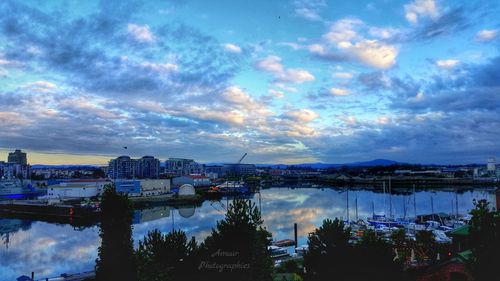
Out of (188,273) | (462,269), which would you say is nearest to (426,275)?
(462,269)

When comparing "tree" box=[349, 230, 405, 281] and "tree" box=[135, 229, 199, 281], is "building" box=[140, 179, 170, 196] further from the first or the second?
"tree" box=[349, 230, 405, 281]

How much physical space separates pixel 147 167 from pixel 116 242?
159217mm

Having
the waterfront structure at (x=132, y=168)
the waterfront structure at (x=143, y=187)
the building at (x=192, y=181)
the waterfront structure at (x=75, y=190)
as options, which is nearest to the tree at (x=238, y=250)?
the waterfront structure at (x=75, y=190)

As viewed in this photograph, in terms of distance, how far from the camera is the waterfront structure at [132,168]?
153 metres

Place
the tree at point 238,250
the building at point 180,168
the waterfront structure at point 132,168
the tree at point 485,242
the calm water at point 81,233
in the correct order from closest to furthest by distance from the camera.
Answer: the tree at point 485,242 < the tree at point 238,250 < the calm water at point 81,233 < the waterfront structure at point 132,168 < the building at point 180,168

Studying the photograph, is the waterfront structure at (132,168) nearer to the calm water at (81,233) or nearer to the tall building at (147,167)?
the tall building at (147,167)

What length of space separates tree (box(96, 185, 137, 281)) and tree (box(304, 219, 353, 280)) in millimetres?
4965

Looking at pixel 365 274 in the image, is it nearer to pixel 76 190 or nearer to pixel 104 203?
pixel 104 203

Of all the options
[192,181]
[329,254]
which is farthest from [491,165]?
[329,254]

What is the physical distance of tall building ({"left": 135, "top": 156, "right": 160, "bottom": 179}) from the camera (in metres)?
163

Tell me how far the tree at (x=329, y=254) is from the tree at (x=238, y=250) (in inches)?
48.6

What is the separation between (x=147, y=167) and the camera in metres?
166

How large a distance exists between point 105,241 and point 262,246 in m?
4.73

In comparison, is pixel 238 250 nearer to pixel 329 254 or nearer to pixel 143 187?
pixel 329 254
